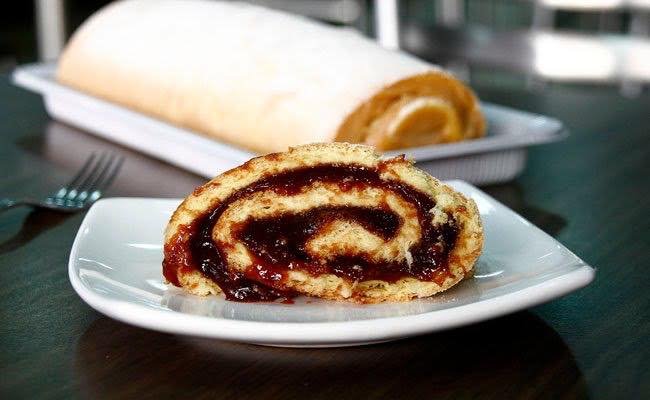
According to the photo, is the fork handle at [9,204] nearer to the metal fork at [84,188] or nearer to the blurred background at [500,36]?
the metal fork at [84,188]

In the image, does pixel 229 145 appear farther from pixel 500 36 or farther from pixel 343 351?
pixel 500 36

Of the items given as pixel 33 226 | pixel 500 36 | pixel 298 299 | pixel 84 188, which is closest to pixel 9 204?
pixel 33 226

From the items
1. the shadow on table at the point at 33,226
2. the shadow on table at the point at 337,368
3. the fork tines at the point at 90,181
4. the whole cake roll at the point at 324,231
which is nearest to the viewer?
the shadow on table at the point at 337,368

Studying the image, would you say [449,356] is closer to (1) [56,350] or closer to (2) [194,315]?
(2) [194,315]

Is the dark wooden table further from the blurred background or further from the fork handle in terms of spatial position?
the blurred background

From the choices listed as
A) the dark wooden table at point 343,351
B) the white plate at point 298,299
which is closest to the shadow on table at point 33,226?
the dark wooden table at point 343,351

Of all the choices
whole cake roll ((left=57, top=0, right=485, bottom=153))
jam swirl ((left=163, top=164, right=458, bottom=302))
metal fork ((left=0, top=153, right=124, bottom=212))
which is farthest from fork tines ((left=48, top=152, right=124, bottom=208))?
jam swirl ((left=163, top=164, right=458, bottom=302))
